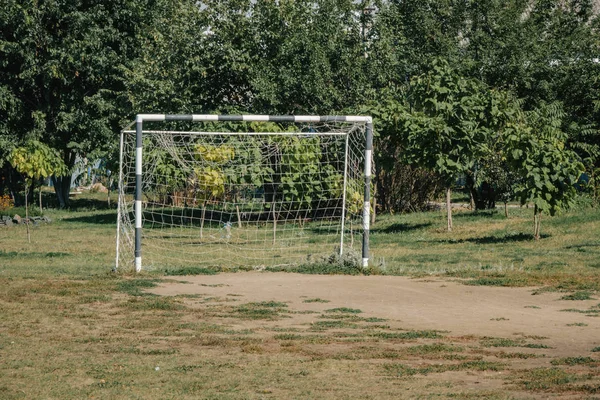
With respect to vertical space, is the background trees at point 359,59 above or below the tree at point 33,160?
above

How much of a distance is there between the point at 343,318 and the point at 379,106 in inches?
559

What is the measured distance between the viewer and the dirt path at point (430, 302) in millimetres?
11406

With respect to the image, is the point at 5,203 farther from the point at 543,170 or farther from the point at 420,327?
the point at 420,327

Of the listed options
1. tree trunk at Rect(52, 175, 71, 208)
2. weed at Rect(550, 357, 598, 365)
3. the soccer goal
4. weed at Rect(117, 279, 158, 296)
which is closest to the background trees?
the soccer goal

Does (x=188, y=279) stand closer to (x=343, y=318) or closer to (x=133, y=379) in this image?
(x=343, y=318)

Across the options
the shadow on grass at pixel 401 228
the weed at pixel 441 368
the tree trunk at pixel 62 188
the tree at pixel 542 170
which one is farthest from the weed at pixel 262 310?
the tree trunk at pixel 62 188

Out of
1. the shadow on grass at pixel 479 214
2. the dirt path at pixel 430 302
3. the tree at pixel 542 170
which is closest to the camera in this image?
the dirt path at pixel 430 302

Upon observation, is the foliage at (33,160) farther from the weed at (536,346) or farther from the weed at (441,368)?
the weed at (441,368)

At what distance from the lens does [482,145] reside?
24094mm

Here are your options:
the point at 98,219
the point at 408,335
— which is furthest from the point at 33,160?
the point at 408,335

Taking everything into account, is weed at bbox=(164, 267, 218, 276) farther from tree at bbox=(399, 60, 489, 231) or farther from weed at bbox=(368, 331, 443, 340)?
tree at bbox=(399, 60, 489, 231)

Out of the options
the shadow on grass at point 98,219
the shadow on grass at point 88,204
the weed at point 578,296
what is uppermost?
the shadow on grass at point 88,204

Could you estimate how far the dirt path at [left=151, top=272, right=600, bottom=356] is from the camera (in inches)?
449

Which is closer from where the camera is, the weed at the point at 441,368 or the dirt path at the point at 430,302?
the weed at the point at 441,368
